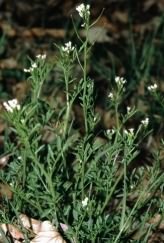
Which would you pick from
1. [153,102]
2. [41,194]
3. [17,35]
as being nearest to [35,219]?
[41,194]

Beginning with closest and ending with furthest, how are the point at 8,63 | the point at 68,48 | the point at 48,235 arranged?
the point at 68,48 < the point at 48,235 < the point at 8,63

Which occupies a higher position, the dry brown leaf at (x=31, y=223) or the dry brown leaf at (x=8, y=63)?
the dry brown leaf at (x=8, y=63)

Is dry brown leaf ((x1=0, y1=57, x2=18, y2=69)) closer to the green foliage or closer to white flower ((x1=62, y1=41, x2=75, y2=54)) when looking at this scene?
the green foliage

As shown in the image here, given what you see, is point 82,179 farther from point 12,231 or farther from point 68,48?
point 68,48

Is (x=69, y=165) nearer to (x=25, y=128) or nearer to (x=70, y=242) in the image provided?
(x=70, y=242)

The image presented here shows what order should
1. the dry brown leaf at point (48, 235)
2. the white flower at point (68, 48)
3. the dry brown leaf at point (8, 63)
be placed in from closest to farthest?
1. the white flower at point (68, 48)
2. the dry brown leaf at point (48, 235)
3. the dry brown leaf at point (8, 63)

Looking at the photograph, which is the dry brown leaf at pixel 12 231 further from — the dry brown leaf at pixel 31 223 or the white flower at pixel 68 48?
the white flower at pixel 68 48

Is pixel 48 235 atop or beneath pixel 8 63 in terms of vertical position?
beneath

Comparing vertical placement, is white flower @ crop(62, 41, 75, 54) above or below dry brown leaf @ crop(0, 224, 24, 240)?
above

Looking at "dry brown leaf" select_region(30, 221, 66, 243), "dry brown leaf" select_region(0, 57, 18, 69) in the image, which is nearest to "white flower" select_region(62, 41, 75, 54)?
"dry brown leaf" select_region(30, 221, 66, 243)

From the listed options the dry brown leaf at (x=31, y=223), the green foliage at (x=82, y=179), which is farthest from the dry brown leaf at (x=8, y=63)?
the dry brown leaf at (x=31, y=223)

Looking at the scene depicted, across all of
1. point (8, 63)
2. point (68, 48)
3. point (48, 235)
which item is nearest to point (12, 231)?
point (48, 235)
